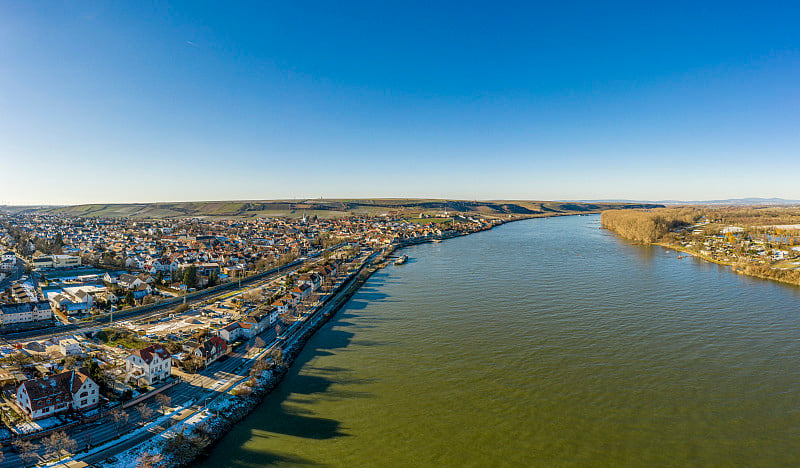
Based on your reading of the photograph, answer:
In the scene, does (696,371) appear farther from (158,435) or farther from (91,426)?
(91,426)

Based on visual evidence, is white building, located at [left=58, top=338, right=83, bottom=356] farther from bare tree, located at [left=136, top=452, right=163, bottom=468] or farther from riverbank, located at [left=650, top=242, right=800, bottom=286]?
riverbank, located at [left=650, top=242, right=800, bottom=286]

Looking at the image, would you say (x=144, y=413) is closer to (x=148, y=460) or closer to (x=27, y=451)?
(x=148, y=460)

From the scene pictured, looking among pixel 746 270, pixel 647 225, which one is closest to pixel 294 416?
pixel 746 270

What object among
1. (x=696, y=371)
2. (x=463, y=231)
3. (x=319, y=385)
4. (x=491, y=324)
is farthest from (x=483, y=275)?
(x=463, y=231)

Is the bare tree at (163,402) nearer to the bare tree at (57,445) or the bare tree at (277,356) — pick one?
the bare tree at (57,445)

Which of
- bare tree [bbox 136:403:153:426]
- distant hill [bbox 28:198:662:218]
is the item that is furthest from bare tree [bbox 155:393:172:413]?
distant hill [bbox 28:198:662:218]

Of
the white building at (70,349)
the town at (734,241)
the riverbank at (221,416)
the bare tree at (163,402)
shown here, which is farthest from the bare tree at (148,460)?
the town at (734,241)
